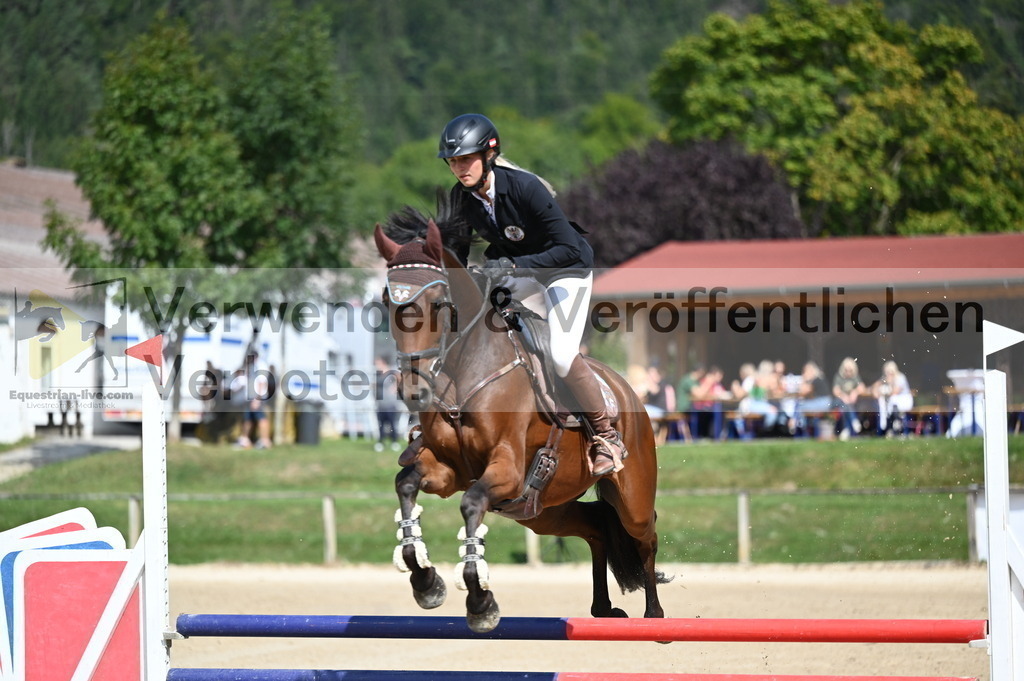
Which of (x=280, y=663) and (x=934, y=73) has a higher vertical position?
(x=934, y=73)

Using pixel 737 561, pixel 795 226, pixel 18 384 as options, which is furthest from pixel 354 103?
pixel 795 226

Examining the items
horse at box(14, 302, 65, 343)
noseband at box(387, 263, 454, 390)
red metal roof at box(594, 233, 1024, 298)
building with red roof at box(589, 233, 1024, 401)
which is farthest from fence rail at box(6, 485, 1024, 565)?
noseband at box(387, 263, 454, 390)

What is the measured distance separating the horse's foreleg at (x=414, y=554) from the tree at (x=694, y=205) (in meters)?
23.0

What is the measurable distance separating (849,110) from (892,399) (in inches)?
760

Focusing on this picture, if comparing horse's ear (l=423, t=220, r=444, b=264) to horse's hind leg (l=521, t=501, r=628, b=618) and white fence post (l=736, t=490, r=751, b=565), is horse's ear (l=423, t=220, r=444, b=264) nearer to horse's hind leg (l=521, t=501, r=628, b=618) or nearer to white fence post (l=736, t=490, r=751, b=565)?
horse's hind leg (l=521, t=501, r=628, b=618)

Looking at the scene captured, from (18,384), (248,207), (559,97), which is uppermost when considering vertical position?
(559,97)

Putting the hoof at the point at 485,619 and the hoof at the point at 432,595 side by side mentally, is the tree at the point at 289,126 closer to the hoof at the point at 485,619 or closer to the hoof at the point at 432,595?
the hoof at the point at 432,595

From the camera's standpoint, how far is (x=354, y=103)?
61.9 ft

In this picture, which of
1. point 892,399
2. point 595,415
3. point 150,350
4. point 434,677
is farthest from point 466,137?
point 892,399

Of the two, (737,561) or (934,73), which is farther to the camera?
(934,73)

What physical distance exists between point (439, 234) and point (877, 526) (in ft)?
27.2

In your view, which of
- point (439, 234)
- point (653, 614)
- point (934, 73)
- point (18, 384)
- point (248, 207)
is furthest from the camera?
point (934, 73)

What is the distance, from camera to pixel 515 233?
4.83 metres

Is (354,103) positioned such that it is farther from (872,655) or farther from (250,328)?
(872,655)
